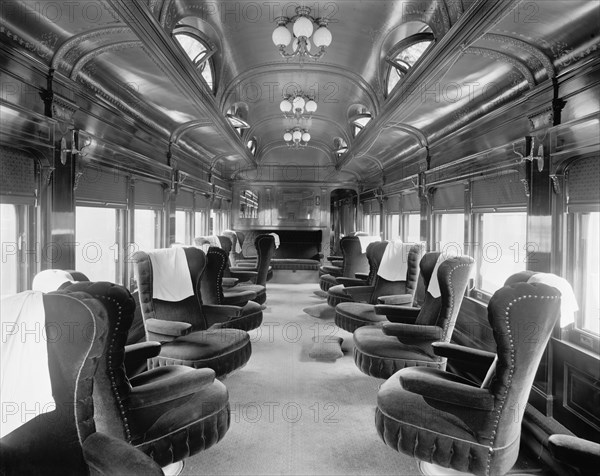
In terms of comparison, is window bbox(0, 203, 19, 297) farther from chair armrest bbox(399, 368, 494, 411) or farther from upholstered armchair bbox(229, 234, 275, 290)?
upholstered armchair bbox(229, 234, 275, 290)

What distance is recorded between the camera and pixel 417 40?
416 cm

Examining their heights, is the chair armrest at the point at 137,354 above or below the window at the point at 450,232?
below

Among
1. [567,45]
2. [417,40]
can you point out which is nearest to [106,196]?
[417,40]

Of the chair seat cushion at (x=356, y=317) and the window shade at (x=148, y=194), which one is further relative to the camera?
the window shade at (x=148, y=194)

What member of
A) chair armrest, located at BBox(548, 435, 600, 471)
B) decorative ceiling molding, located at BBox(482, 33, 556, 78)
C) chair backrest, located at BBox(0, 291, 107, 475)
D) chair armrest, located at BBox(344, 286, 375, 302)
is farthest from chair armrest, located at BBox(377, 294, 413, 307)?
chair backrest, located at BBox(0, 291, 107, 475)

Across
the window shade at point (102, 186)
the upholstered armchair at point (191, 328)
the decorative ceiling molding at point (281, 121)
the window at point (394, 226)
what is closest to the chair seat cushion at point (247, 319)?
the upholstered armchair at point (191, 328)

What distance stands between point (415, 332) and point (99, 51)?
3.39 meters

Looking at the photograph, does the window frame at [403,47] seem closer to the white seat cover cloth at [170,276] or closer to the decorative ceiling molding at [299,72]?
the decorative ceiling molding at [299,72]

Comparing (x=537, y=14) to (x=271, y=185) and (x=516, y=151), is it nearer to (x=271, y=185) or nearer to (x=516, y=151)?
(x=516, y=151)

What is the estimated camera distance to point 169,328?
10.6 ft

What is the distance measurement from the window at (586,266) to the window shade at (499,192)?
66cm

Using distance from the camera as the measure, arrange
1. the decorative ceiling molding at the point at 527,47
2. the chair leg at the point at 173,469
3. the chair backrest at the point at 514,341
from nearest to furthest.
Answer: the chair backrest at the point at 514,341, the chair leg at the point at 173,469, the decorative ceiling molding at the point at 527,47

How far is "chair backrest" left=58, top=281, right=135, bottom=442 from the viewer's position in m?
1.85

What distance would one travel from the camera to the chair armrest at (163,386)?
6.64ft
